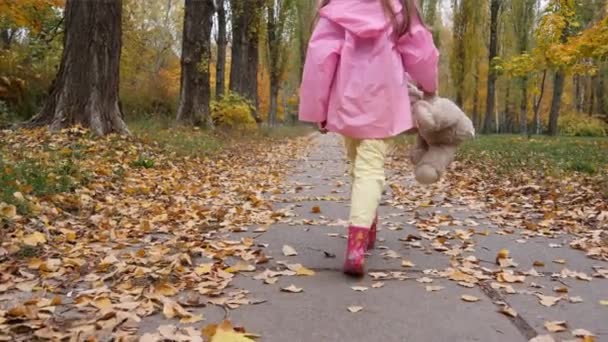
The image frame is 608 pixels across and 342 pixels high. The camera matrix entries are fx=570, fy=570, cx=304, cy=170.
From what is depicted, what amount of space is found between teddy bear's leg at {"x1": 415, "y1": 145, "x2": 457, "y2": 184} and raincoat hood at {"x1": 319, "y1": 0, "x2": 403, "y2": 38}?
912 mm

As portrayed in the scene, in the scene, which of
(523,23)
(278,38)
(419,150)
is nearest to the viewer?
(419,150)

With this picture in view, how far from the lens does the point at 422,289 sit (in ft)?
9.21

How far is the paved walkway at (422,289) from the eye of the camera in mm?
2275

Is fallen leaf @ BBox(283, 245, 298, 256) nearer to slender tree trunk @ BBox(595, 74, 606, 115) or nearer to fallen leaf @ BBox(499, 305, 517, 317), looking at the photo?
fallen leaf @ BBox(499, 305, 517, 317)

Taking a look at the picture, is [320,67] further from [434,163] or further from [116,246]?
[116,246]

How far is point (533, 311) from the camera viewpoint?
249cm

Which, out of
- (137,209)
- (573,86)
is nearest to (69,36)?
(137,209)

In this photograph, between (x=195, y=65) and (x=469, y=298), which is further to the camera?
(x=195, y=65)

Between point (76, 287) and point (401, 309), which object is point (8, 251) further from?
point (401, 309)

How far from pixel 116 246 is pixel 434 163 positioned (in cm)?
208

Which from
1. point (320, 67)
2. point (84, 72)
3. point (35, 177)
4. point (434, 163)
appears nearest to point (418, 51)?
point (320, 67)

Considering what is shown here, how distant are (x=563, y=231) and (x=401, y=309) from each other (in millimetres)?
2454

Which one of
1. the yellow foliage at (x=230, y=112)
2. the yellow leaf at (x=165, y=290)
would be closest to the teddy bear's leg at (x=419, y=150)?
the yellow leaf at (x=165, y=290)

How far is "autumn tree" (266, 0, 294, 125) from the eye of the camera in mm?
26612
